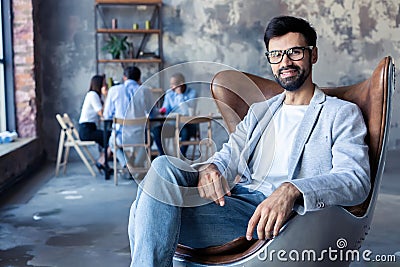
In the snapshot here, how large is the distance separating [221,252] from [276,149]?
1.56 feet

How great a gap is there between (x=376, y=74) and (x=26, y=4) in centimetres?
545

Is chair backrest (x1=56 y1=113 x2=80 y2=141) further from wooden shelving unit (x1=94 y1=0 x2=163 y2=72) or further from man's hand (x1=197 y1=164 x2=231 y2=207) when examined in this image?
man's hand (x1=197 y1=164 x2=231 y2=207)

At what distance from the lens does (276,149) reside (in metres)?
2.05

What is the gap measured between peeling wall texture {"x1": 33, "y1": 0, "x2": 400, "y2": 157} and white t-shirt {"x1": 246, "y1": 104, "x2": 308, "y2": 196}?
526 cm

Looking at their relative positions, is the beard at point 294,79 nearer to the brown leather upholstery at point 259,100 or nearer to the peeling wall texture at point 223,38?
the brown leather upholstery at point 259,100

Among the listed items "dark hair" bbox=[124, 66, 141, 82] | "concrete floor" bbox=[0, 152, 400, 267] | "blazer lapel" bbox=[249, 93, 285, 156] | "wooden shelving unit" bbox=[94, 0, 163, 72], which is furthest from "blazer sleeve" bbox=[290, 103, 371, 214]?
"wooden shelving unit" bbox=[94, 0, 163, 72]

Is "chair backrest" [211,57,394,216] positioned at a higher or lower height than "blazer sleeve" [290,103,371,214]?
higher

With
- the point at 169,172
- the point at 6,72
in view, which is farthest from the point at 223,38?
the point at 169,172

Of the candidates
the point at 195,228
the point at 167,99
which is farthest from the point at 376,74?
the point at 167,99

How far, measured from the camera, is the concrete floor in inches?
120

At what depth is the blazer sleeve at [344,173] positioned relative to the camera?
5.39ft

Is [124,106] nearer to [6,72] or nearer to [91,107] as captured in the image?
[91,107]

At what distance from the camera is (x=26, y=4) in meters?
6.38

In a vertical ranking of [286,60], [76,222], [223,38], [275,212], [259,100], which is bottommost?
[76,222]
